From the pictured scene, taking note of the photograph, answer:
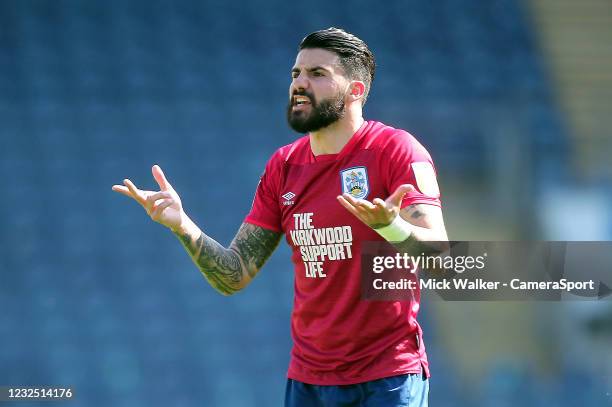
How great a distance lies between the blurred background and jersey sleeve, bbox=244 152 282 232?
7.88 feet

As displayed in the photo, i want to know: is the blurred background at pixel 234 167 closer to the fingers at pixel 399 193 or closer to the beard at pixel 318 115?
the beard at pixel 318 115

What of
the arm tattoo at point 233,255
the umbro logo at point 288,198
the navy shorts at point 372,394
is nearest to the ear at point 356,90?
the umbro logo at point 288,198

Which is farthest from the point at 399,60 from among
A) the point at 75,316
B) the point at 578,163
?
the point at 75,316

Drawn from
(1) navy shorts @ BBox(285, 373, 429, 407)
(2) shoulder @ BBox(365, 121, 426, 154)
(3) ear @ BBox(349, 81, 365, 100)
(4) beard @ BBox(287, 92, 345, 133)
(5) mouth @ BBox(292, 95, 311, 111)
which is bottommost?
(1) navy shorts @ BBox(285, 373, 429, 407)

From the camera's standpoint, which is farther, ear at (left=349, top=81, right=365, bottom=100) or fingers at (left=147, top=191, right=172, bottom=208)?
ear at (left=349, top=81, right=365, bottom=100)

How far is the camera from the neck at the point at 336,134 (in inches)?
108

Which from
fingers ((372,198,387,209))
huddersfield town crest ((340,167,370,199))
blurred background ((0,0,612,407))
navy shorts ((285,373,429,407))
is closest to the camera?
fingers ((372,198,387,209))

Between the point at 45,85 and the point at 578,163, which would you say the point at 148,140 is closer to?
the point at 45,85

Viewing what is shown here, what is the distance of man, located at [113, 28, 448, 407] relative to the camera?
2.50 meters

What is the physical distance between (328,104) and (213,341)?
2.68 metres

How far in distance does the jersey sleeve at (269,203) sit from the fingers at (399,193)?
0.57 meters

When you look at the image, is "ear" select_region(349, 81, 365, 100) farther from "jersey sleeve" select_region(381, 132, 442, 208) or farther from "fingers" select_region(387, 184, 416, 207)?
"fingers" select_region(387, 184, 416, 207)

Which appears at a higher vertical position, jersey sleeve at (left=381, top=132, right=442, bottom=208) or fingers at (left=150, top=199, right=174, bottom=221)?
jersey sleeve at (left=381, top=132, right=442, bottom=208)

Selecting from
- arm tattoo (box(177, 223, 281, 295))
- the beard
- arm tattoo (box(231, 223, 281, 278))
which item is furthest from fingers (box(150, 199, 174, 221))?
the beard
